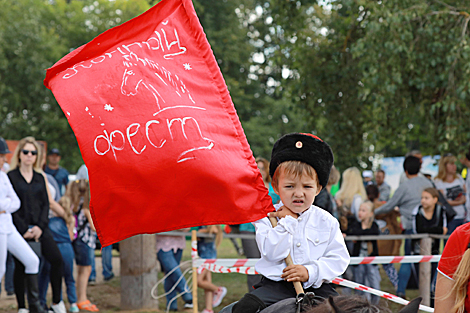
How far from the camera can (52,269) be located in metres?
7.57

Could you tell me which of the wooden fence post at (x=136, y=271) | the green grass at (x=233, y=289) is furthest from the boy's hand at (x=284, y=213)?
the green grass at (x=233, y=289)

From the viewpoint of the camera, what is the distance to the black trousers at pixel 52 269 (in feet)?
23.7

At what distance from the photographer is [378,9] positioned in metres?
→ 8.84

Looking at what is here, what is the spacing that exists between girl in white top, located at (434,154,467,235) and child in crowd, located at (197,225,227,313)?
362cm

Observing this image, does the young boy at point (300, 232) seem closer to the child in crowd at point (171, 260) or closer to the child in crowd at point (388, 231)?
the child in crowd at point (171, 260)

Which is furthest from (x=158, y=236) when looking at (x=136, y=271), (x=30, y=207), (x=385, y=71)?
(x=385, y=71)

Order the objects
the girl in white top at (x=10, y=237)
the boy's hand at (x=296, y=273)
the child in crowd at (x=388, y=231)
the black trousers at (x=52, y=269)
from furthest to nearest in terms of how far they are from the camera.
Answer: the child in crowd at (x=388, y=231)
the black trousers at (x=52, y=269)
the girl in white top at (x=10, y=237)
the boy's hand at (x=296, y=273)

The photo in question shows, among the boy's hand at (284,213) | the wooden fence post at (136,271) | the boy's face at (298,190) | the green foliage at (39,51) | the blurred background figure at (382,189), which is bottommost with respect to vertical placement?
the wooden fence post at (136,271)

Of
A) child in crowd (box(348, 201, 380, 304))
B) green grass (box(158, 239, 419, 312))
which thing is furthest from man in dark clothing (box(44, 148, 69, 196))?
child in crowd (box(348, 201, 380, 304))

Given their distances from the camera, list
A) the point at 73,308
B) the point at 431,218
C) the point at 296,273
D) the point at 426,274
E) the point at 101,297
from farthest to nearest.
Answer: the point at 101,297, the point at 431,218, the point at 426,274, the point at 73,308, the point at 296,273

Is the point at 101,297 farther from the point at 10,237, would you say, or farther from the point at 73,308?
the point at 10,237

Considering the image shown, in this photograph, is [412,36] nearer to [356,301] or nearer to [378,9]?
[378,9]

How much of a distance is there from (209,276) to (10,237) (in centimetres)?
272

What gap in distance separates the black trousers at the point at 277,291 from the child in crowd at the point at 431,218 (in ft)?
17.6
